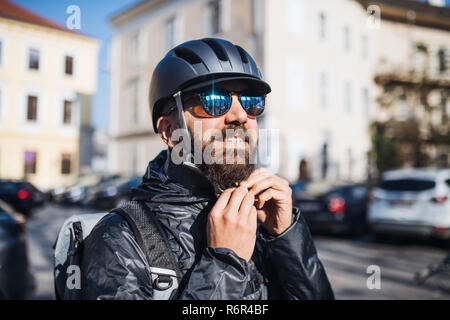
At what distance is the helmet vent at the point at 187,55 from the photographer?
143cm

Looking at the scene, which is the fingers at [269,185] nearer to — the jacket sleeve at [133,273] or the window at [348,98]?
the jacket sleeve at [133,273]

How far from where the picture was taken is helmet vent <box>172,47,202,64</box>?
1429mm

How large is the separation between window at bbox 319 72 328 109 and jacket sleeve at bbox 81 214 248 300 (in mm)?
17251

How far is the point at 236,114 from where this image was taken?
131 centimetres

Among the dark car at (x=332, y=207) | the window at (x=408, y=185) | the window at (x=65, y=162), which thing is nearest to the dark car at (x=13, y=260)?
the window at (x=65, y=162)

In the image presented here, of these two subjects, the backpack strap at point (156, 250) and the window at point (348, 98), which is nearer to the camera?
the backpack strap at point (156, 250)

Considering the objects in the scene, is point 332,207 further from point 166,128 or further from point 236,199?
point 236,199

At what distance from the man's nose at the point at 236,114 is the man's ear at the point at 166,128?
0.28m

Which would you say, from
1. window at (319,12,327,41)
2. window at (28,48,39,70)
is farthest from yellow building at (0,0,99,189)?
window at (319,12,327,41)

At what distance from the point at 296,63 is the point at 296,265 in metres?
15.7

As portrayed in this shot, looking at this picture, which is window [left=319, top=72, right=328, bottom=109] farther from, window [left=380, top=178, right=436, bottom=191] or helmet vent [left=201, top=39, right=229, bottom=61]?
helmet vent [left=201, top=39, right=229, bottom=61]

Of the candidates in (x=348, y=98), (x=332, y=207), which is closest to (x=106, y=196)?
(x=332, y=207)

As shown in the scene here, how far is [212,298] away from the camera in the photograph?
0.99m

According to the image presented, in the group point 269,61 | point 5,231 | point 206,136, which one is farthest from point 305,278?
point 269,61
